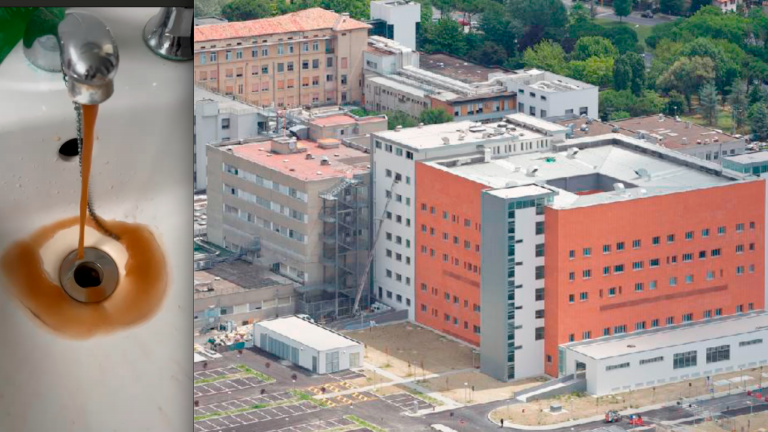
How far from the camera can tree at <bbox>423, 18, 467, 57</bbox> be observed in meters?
37.0

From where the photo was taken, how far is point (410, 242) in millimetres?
22984

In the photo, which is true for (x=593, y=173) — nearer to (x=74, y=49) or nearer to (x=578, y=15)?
(x=578, y=15)

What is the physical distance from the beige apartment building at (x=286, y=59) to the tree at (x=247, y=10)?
3688 millimetres

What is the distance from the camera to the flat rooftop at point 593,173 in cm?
2178

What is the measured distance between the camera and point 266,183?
78.1 feet

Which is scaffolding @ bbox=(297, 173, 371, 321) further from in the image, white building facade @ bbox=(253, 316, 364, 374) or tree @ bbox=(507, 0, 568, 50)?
tree @ bbox=(507, 0, 568, 50)

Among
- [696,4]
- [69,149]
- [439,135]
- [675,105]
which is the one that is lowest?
[675,105]

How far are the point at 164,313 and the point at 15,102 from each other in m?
0.53

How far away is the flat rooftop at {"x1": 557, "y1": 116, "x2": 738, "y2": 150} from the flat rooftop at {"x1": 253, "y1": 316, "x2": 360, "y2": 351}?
23.5ft

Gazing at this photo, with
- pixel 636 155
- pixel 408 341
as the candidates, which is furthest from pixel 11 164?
pixel 636 155

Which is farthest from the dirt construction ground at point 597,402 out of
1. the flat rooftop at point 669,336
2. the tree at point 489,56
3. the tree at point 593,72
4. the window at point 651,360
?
the tree at point 489,56

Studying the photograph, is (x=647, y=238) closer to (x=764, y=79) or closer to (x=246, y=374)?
(x=246, y=374)

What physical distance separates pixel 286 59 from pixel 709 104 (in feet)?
23.4

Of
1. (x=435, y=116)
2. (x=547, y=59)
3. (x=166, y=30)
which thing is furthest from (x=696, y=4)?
(x=166, y=30)
